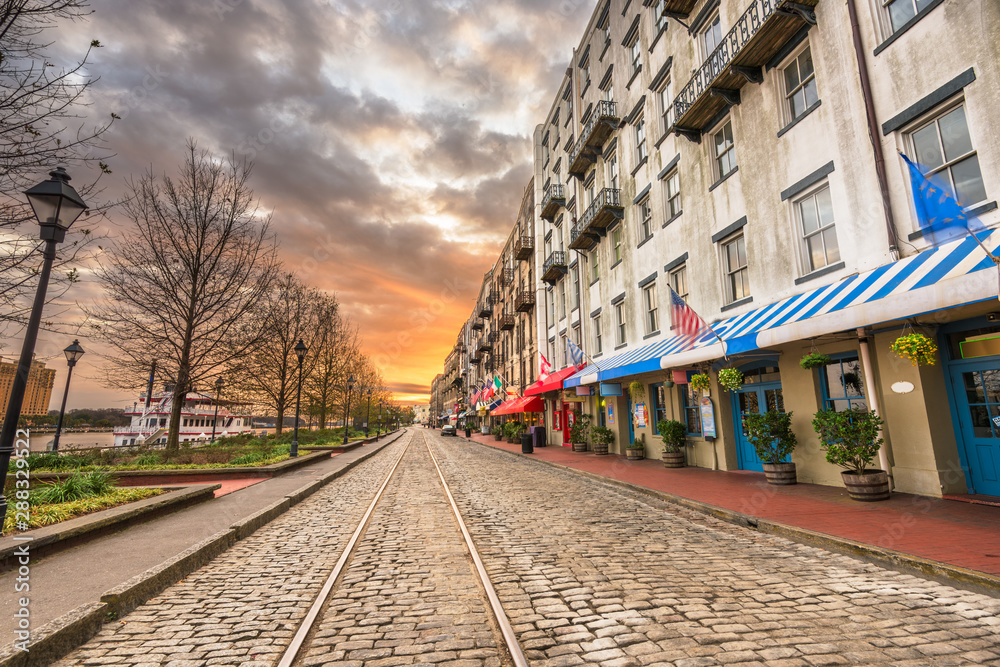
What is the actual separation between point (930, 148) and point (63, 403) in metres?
28.3

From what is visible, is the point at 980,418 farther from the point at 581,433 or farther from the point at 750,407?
the point at 581,433

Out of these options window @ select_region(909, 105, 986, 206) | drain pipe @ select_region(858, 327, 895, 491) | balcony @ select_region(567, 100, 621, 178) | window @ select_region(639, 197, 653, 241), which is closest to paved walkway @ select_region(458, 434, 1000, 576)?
drain pipe @ select_region(858, 327, 895, 491)

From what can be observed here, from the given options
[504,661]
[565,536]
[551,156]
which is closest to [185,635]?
[504,661]

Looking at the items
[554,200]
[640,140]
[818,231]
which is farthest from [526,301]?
[818,231]

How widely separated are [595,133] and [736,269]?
462 inches

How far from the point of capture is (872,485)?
799cm

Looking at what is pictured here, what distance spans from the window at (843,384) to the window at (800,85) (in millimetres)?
6013

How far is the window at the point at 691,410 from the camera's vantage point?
1502cm

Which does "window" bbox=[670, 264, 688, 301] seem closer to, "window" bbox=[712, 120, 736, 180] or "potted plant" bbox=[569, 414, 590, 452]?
"window" bbox=[712, 120, 736, 180]

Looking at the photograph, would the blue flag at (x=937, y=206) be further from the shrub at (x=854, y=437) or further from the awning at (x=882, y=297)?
the shrub at (x=854, y=437)

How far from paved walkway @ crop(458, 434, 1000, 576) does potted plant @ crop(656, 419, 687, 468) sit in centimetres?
257

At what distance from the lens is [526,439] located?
2392 centimetres

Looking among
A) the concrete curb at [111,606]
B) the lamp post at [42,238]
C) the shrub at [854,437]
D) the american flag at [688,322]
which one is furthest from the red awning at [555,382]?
the lamp post at [42,238]

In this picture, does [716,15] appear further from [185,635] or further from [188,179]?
[188,179]
